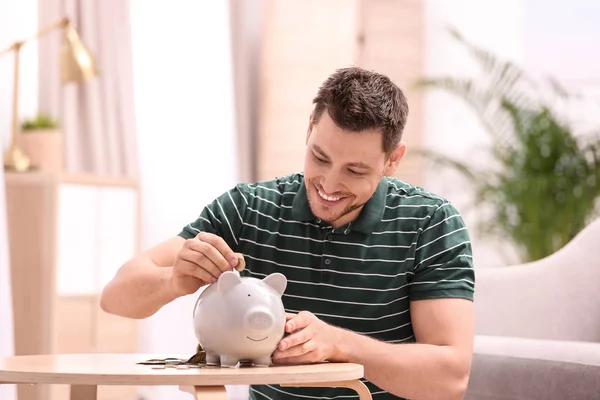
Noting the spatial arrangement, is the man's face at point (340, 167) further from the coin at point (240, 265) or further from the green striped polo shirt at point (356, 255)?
the coin at point (240, 265)

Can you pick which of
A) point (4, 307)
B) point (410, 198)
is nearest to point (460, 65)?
point (4, 307)

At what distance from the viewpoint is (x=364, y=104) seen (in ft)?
5.33

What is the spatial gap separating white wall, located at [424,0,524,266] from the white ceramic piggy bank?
166 inches

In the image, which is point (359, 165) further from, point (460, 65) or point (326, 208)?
point (460, 65)

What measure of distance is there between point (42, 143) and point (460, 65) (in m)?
2.95

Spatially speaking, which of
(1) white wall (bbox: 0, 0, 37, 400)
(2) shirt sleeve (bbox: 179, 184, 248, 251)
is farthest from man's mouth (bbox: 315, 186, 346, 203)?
(1) white wall (bbox: 0, 0, 37, 400)

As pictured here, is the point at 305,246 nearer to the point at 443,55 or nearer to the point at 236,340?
the point at 236,340

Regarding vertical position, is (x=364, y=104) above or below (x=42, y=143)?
below

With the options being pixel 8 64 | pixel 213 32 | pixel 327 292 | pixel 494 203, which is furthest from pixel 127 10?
pixel 327 292

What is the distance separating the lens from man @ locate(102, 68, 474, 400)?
1560 millimetres

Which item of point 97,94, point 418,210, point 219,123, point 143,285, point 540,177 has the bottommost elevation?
point 143,285

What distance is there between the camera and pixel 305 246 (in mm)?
1812

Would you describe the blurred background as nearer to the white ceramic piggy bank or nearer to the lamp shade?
the lamp shade

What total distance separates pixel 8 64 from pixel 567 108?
3152 mm
